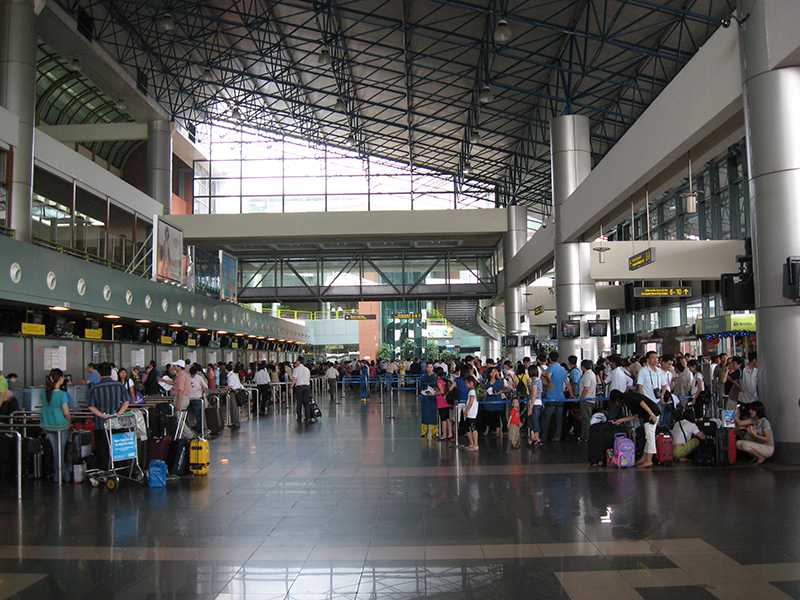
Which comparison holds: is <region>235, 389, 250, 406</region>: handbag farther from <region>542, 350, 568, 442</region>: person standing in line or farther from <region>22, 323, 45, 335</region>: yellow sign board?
<region>542, 350, 568, 442</region>: person standing in line

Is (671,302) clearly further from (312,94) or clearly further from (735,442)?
(735,442)

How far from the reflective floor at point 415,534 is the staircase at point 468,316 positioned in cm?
2955

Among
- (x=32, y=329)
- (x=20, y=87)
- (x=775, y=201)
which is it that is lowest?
(x=32, y=329)

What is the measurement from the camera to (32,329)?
594 inches

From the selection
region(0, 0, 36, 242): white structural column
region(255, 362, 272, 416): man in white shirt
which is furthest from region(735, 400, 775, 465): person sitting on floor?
region(0, 0, 36, 242): white structural column

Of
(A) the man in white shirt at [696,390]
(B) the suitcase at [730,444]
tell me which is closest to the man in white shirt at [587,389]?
(A) the man in white shirt at [696,390]

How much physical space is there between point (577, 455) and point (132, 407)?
7829mm

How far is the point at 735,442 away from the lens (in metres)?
9.84

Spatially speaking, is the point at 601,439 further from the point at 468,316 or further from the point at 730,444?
the point at 468,316

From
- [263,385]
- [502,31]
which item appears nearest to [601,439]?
[502,31]

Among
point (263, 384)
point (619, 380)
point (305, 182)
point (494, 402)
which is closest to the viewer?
point (619, 380)

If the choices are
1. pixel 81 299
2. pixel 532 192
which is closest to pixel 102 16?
pixel 81 299

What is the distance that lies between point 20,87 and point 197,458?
14.3 meters

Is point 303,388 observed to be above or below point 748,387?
below
